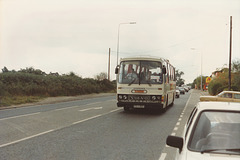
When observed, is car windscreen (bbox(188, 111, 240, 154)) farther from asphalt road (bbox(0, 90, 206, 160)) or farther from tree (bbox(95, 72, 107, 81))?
tree (bbox(95, 72, 107, 81))

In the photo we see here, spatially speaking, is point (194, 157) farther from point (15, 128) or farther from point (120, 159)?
point (15, 128)

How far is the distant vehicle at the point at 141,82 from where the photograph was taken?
15.7 meters

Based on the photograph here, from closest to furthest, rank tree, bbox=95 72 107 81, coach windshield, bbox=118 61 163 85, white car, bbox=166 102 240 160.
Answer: white car, bbox=166 102 240 160 < coach windshield, bbox=118 61 163 85 < tree, bbox=95 72 107 81

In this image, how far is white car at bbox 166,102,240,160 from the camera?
3424 millimetres

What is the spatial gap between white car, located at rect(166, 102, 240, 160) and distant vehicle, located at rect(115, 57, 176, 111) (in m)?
11.6

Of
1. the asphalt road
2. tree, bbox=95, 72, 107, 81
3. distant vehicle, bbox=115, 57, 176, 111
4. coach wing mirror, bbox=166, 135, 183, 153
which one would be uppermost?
tree, bbox=95, 72, 107, 81

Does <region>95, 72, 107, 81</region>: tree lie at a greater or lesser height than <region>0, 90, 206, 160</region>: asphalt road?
greater

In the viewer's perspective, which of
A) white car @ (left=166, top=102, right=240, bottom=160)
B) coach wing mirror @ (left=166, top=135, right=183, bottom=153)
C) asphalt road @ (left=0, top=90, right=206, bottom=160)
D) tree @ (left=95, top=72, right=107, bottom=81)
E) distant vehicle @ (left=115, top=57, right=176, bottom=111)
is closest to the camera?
white car @ (left=166, top=102, right=240, bottom=160)

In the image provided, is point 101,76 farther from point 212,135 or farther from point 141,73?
point 212,135

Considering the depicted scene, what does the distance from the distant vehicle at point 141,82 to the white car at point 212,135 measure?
37.9 ft

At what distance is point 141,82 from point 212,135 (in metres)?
12.1

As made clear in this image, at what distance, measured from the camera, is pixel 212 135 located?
3.82 m

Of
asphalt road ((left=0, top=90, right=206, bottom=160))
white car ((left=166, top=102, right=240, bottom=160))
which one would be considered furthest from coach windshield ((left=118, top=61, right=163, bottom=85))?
white car ((left=166, top=102, right=240, bottom=160))

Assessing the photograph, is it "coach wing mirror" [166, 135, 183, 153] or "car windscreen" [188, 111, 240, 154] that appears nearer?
"car windscreen" [188, 111, 240, 154]
